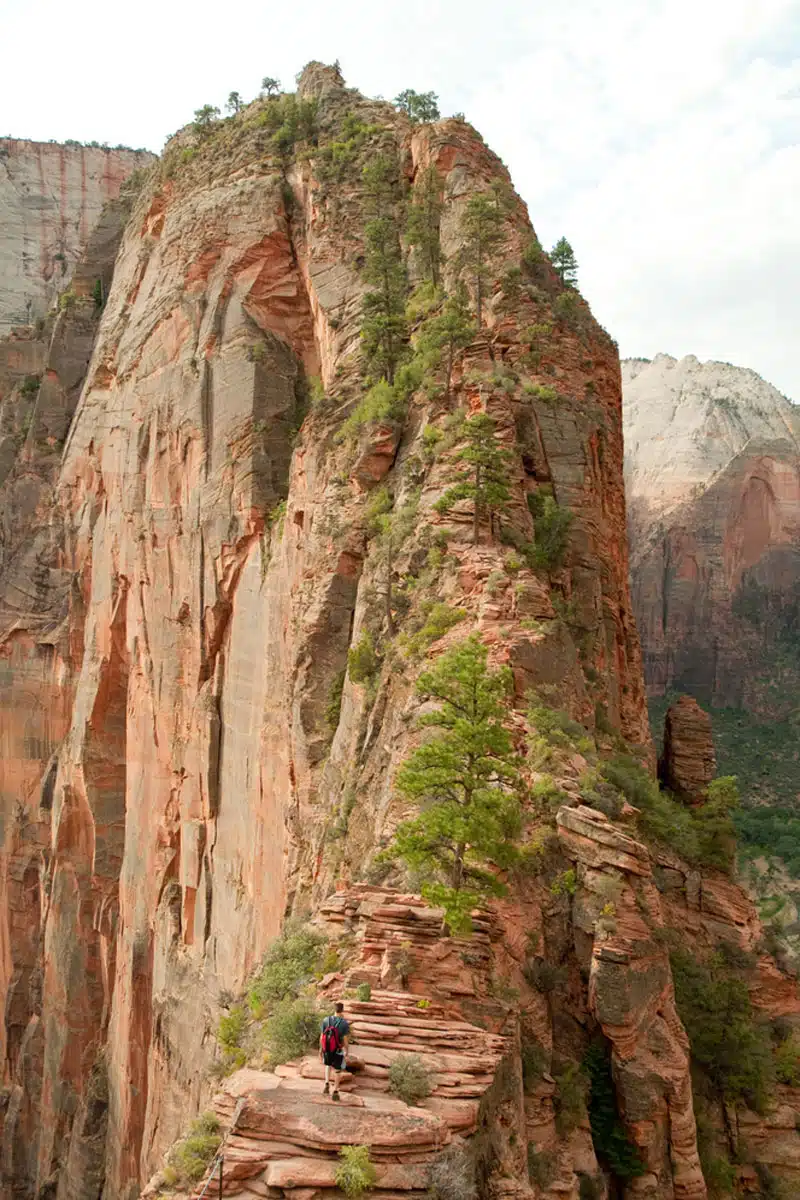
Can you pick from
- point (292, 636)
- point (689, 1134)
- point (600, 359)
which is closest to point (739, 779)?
point (600, 359)

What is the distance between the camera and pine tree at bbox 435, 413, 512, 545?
1096 inches

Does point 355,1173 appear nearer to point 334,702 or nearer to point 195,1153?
point 195,1153

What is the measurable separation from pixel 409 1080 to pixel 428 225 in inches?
1222

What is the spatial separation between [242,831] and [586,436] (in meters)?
19.0

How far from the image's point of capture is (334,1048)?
14.1 metres

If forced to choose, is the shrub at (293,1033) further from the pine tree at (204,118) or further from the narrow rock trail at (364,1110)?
the pine tree at (204,118)

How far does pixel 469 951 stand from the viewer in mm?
17500

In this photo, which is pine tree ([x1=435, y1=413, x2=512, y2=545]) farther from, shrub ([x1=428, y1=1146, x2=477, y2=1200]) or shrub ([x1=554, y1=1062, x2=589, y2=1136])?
shrub ([x1=428, y1=1146, x2=477, y2=1200])

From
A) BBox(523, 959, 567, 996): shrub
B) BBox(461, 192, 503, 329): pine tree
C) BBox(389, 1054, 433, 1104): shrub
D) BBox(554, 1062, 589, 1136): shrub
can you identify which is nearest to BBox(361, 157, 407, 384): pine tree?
BBox(461, 192, 503, 329): pine tree

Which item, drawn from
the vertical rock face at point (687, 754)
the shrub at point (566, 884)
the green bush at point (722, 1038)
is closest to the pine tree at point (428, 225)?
the vertical rock face at point (687, 754)

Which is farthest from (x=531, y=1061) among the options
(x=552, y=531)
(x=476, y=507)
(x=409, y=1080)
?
(x=552, y=531)

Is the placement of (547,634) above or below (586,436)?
below

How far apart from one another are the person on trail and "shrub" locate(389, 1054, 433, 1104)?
0.74m

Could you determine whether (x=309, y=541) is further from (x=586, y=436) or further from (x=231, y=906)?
(x=231, y=906)
